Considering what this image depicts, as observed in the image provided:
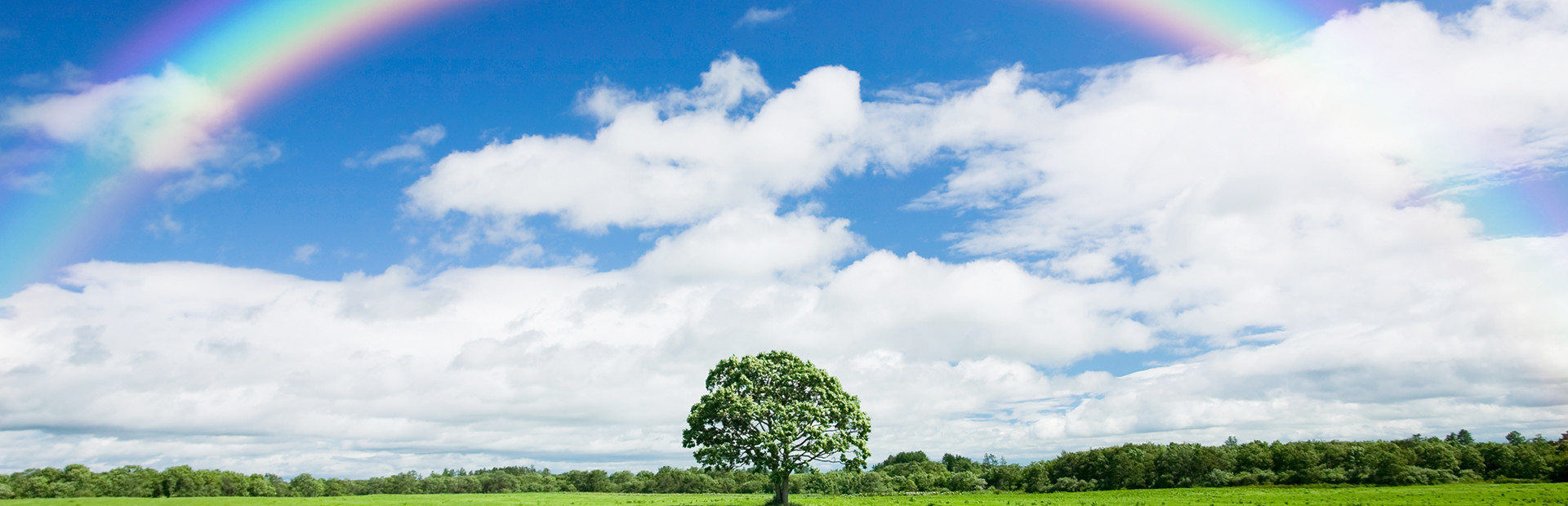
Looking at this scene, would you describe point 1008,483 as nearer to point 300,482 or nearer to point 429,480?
point 429,480

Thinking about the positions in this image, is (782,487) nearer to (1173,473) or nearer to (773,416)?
(773,416)

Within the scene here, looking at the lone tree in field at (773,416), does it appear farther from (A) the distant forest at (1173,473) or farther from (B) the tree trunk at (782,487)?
(A) the distant forest at (1173,473)

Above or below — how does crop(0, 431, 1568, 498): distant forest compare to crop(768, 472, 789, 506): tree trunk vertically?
below

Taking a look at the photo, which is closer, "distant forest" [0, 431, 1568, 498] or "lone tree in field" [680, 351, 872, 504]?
"lone tree in field" [680, 351, 872, 504]

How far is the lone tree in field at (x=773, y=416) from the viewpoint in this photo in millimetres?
56719

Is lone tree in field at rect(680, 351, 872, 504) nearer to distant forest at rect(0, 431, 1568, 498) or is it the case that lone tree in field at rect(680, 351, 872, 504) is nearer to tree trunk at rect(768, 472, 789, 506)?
tree trunk at rect(768, 472, 789, 506)

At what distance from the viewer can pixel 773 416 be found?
187 ft

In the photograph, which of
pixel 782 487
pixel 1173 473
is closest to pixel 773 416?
pixel 782 487

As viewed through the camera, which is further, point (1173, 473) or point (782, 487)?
point (1173, 473)

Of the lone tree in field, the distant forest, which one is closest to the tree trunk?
the lone tree in field

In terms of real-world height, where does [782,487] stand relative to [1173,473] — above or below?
above

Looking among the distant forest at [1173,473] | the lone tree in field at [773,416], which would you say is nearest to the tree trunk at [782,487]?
the lone tree in field at [773,416]

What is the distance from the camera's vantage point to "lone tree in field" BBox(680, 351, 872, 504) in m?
56.7

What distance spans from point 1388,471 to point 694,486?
12952cm
